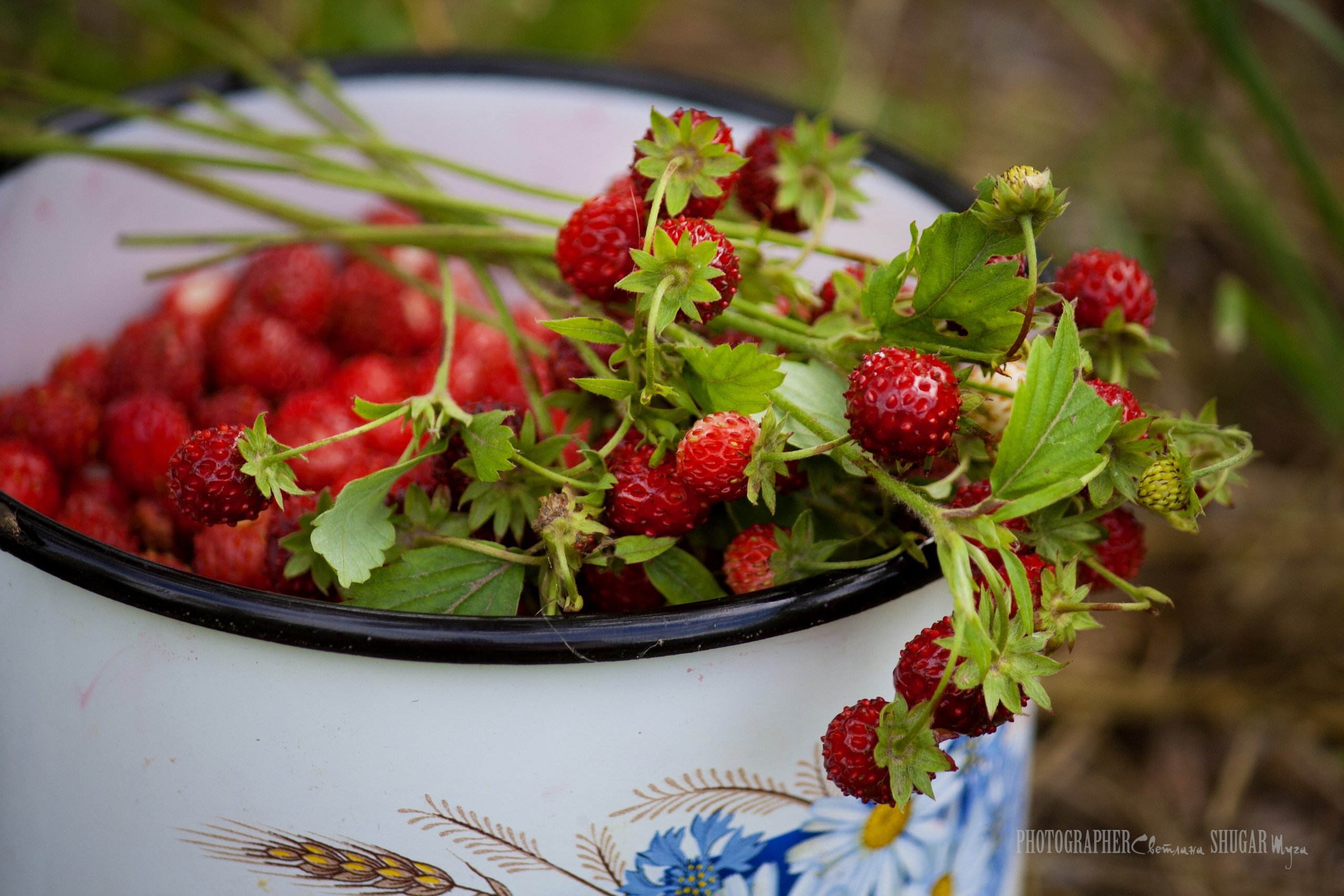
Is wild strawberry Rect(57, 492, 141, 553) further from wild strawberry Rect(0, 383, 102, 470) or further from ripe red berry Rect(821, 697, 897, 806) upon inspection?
ripe red berry Rect(821, 697, 897, 806)

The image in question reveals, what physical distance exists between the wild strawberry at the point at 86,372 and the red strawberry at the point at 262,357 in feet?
0.18

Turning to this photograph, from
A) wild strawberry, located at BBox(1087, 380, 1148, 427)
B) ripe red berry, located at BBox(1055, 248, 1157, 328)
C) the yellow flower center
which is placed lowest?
the yellow flower center

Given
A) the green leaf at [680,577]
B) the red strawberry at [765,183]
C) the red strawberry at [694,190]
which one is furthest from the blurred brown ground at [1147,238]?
the green leaf at [680,577]

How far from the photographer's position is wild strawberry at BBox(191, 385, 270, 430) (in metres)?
0.60

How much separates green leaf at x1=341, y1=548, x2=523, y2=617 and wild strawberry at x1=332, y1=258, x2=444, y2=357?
31 centimetres

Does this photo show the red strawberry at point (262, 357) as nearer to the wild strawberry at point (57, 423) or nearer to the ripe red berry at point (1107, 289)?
the wild strawberry at point (57, 423)

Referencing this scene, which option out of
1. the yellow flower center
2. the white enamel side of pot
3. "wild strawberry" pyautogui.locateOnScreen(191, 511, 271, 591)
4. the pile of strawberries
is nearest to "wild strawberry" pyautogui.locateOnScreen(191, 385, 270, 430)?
the pile of strawberries

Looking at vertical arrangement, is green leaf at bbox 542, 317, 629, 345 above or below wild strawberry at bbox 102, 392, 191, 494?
below

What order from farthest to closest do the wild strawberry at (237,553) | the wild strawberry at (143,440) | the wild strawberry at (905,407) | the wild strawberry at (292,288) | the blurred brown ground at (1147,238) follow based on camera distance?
the blurred brown ground at (1147,238)
the wild strawberry at (292,288)
the wild strawberry at (143,440)
the wild strawberry at (237,553)
the wild strawberry at (905,407)

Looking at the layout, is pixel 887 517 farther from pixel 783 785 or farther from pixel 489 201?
pixel 489 201

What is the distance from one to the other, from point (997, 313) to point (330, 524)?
22cm

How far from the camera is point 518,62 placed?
739mm

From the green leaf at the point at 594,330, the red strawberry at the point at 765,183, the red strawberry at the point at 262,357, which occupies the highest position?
the red strawberry at the point at 765,183

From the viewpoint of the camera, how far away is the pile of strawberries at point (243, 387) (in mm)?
528
